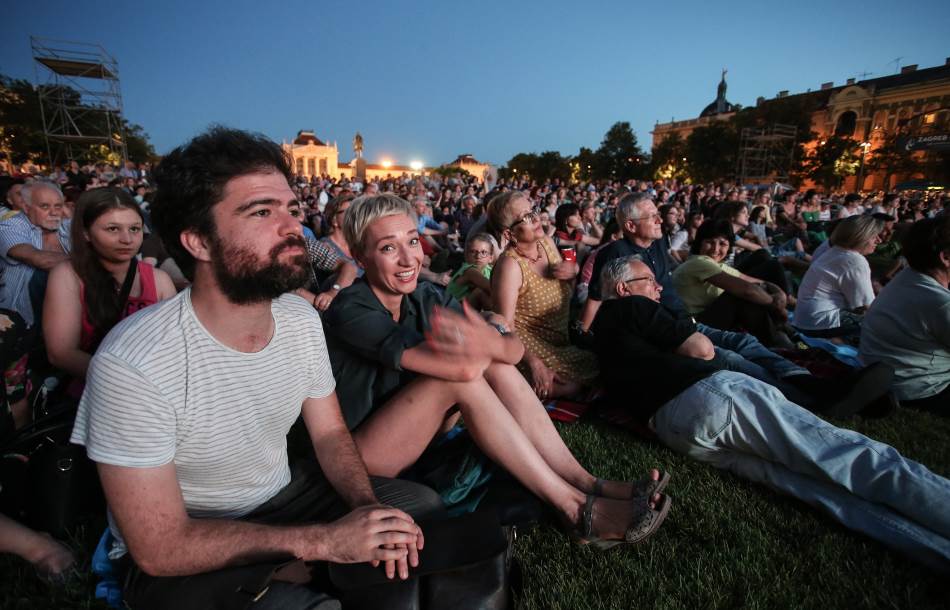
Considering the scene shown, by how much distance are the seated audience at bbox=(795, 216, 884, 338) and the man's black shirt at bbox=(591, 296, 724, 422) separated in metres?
2.62

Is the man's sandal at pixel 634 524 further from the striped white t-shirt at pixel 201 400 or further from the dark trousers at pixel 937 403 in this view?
the dark trousers at pixel 937 403

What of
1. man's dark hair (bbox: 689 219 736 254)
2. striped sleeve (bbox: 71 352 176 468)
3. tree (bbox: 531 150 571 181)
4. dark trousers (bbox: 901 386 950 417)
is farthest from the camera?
tree (bbox: 531 150 571 181)

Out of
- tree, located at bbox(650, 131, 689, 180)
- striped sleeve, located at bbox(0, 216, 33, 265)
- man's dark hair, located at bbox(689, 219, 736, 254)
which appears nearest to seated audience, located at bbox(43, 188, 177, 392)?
striped sleeve, located at bbox(0, 216, 33, 265)

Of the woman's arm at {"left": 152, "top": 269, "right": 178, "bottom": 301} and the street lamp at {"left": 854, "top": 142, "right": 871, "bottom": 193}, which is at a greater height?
the street lamp at {"left": 854, "top": 142, "right": 871, "bottom": 193}

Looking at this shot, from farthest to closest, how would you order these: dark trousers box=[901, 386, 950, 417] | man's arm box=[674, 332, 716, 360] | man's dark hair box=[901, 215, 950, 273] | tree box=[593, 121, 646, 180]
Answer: tree box=[593, 121, 646, 180] < dark trousers box=[901, 386, 950, 417] < man's dark hair box=[901, 215, 950, 273] < man's arm box=[674, 332, 716, 360]

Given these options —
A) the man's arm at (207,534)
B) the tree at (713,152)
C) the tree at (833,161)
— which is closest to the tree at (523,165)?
the tree at (713,152)

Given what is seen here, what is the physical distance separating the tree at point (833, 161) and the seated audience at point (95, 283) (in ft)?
200

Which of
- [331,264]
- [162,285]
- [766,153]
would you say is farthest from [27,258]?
[766,153]

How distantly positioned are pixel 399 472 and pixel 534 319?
1884mm

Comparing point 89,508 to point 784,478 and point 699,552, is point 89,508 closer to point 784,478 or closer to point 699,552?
point 699,552

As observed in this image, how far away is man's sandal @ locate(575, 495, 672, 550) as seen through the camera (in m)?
2.05

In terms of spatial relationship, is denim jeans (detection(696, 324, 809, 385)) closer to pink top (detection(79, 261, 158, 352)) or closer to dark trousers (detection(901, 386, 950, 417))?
dark trousers (detection(901, 386, 950, 417))

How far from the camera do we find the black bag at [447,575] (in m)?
1.49

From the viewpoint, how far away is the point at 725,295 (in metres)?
4.72
